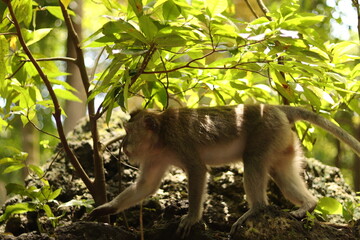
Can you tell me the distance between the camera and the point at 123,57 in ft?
9.26

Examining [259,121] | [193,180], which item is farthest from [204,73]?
[193,180]

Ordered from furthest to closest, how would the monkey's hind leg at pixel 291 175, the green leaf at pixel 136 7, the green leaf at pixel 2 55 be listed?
1. the monkey's hind leg at pixel 291 175
2. the green leaf at pixel 2 55
3. the green leaf at pixel 136 7

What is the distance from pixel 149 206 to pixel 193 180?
83 cm

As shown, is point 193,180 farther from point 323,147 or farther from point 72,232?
point 323,147

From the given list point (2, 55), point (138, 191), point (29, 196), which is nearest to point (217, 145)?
point (138, 191)

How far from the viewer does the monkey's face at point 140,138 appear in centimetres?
362

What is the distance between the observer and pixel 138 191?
11.5 feet

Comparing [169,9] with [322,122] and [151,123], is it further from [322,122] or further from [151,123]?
[322,122]

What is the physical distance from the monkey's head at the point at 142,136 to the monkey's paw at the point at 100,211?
49 cm

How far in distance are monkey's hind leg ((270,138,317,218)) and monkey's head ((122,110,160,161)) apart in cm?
101

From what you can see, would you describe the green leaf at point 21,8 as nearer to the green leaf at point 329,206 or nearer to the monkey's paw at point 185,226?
the monkey's paw at point 185,226

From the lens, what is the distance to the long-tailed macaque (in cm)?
338

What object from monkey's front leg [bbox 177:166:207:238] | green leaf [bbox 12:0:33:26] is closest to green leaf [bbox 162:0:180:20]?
green leaf [bbox 12:0:33:26]

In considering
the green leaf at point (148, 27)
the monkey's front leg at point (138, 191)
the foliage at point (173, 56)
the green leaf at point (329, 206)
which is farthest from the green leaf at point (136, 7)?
the green leaf at point (329, 206)
